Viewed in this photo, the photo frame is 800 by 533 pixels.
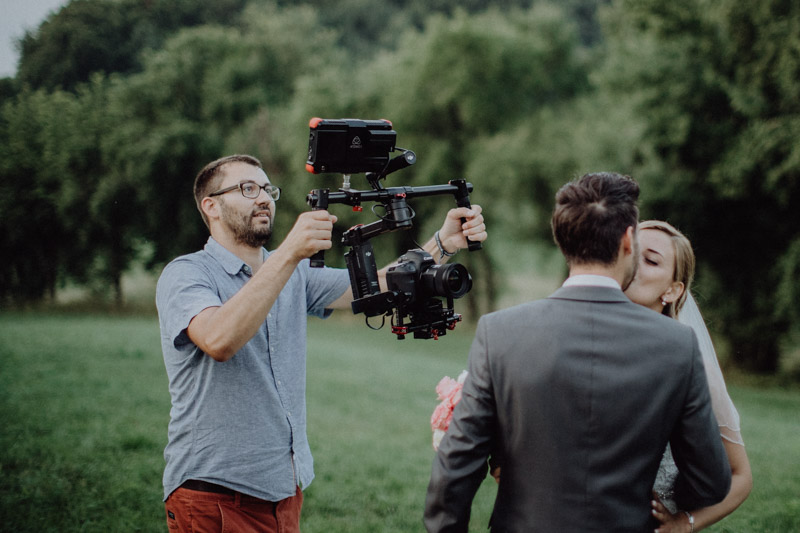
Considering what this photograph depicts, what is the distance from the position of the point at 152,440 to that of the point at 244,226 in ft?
17.2

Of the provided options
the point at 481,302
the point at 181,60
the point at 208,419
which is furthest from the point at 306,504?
the point at 181,60

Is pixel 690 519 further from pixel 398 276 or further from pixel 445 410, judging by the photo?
pixel 398 276

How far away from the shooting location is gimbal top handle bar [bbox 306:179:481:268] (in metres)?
2.90

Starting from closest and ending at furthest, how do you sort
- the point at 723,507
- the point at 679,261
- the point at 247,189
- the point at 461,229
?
1. the point at 723,507
2. the point at 679,261
3. the point at 247,189
4. the point at 461,229

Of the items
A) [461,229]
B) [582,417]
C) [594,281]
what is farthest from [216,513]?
[594,281]

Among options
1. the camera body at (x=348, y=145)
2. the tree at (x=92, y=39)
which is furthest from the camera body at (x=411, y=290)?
the tree at (x=92, y=39)

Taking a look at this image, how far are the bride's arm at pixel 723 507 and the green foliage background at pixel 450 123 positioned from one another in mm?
14418

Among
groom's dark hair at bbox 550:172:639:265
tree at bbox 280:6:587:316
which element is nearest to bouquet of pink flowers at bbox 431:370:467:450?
groom's dark hair at bbox 550:172:639:265

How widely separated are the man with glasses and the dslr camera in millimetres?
239

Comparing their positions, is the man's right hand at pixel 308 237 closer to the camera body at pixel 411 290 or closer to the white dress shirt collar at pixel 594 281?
the camera body at pixel 411 290

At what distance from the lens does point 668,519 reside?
2504 mm

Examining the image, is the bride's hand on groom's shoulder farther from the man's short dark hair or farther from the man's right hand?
the man's short dark hair

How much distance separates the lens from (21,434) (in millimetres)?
7703

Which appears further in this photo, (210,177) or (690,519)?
(210,177)
